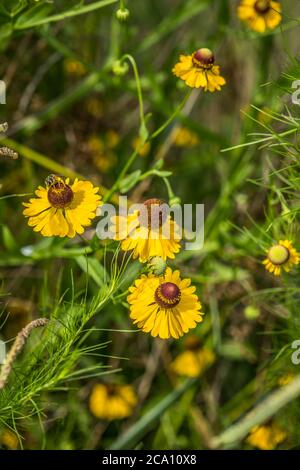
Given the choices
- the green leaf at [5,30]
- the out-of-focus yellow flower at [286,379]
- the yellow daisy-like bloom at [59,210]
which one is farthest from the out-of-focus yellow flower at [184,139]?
the yellow daisy-like bloom at [59,210]

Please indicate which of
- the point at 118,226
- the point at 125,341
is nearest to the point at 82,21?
the point at 125,341

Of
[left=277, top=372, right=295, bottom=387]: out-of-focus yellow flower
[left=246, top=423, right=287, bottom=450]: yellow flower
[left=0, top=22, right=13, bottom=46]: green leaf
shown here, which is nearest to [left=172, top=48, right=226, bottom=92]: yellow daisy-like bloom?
[left=0, top=22, right=13, bottom=46]: green leaf

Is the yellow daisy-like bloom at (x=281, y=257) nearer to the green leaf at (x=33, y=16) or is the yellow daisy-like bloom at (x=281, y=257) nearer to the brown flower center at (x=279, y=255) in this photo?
the brown flower center at (x=279, y=255)

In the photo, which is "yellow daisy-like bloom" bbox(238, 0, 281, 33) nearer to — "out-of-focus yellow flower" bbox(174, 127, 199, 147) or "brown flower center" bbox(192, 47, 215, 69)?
"brown flower center" bbox(192, 47, 215, 69)

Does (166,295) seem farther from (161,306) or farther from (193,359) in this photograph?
(193,359)

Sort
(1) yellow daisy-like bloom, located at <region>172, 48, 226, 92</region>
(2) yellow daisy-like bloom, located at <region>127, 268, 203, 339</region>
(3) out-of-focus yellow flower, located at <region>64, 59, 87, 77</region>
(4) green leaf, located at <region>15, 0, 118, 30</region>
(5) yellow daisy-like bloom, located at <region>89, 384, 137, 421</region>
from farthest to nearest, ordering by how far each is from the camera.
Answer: (3) out-of-focus yellow flower, located at <region>64, 59, 87, 77</region> < (5) yellow daisy-like bloom, located at <region>89, 384, 137, 421</region> < (4) green leaf, located at <region>15, 0, 118, 30</region> < (1) yellow daisy-like bloom, located at <region>172, 48, 226, 92</region> < (2) yellow daisy-like bloom, located at <region>127, 268, 203, 339</region>

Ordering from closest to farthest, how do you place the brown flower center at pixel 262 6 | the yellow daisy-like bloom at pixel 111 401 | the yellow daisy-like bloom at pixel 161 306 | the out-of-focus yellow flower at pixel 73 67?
the yellow daisy-like bloom at pixel 161 306
the brown flower center at pixel 262 6
the yellow daisy-like bloom at pixel 111 401
the out-of-focus yellow flower at pixel 73 67
